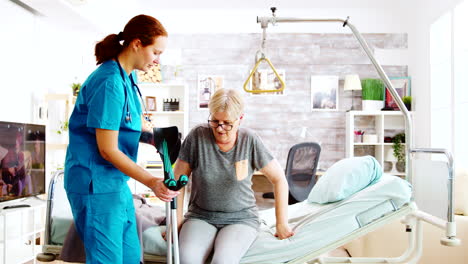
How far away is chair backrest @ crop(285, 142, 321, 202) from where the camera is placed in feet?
13.3

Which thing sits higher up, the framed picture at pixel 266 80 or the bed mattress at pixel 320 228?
the framed picture at pixel 266 80

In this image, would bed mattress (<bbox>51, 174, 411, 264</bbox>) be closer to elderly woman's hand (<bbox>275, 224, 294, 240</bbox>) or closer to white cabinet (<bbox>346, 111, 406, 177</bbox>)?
elderly woman's hand (<bbox>275, 224, 294, 240</bbox>)

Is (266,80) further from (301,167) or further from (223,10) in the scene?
(301,167)

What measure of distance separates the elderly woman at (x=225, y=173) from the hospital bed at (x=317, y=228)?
0.07m

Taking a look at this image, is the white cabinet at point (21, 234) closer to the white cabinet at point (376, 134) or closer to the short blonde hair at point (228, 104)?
the short blonde hair at point (228, 104)

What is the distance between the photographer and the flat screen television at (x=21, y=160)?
276 centimetres

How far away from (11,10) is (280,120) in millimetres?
3186

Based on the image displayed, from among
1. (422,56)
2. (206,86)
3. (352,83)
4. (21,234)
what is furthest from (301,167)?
(21,234)

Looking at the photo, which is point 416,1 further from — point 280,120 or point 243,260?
point 243,260

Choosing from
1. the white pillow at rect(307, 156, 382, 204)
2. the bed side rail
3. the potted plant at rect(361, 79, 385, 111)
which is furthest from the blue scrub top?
the potted plant at rect(361, 79, 385, 111)

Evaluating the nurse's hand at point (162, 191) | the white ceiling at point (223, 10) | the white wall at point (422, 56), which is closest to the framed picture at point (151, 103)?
the white ceiling at point (223, 10)

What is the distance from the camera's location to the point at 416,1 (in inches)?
196

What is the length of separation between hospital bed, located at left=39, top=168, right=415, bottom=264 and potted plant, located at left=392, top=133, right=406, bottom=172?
3.26m

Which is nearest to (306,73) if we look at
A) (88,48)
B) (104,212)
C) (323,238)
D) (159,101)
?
(159,101)
